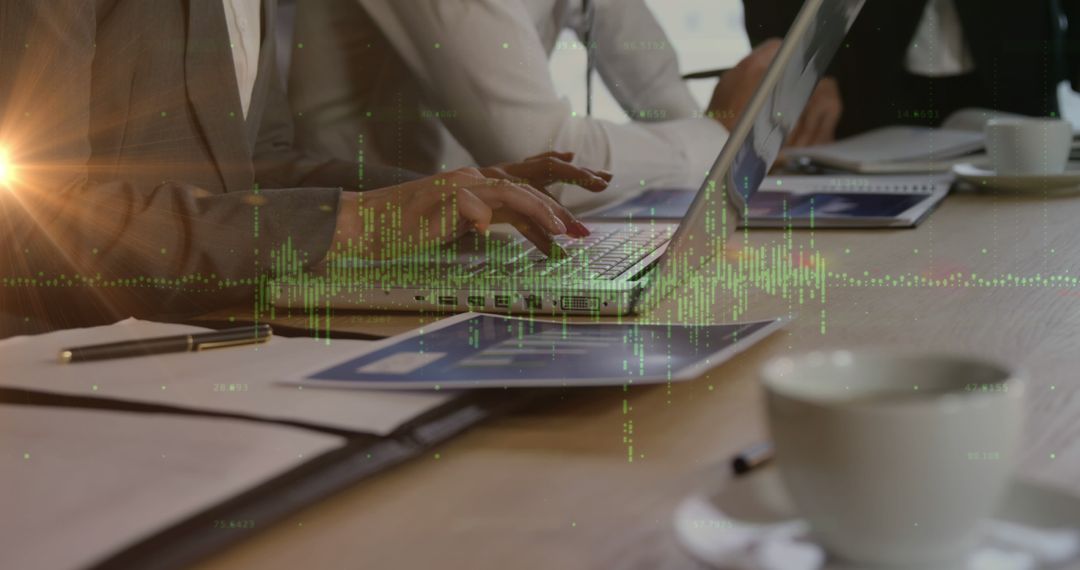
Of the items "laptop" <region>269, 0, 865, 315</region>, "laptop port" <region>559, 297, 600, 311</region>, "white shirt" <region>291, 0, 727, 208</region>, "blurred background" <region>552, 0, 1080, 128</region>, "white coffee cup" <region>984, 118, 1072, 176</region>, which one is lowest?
"laptop port" <region>559, 297, 600, 311</region>

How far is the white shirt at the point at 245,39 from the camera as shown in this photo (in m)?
1.08

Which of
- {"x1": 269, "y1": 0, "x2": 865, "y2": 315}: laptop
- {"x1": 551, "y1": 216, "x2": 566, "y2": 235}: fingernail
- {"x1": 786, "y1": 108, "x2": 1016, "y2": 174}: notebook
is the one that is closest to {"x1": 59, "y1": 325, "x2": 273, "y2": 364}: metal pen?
{"x1": 269, "y1": 0, "x2": 865, "y2": 315}: laptop

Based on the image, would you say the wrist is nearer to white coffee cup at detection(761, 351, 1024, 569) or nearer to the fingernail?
the fingernail

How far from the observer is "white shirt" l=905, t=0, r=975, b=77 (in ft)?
7.64

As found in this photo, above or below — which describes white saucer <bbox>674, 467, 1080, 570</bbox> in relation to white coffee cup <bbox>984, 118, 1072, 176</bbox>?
below

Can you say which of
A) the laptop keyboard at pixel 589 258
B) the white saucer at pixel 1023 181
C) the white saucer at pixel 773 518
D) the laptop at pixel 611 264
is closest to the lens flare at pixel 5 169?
the laptop at pixel 611 264

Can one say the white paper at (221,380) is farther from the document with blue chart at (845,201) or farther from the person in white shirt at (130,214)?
the document with blue chart at (845,201)

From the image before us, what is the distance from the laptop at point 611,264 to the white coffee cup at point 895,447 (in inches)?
13.9

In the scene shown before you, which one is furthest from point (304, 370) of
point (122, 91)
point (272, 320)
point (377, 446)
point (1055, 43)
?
point (1055, 43)

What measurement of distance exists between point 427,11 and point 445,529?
1.02 meters

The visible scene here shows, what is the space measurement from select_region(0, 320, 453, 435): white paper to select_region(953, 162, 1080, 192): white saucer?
3.04 feet

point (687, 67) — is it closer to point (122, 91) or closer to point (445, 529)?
point (122, 91)

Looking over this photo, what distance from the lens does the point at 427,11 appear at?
1.27m

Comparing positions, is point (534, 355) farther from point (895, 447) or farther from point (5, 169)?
point (5, 169)
